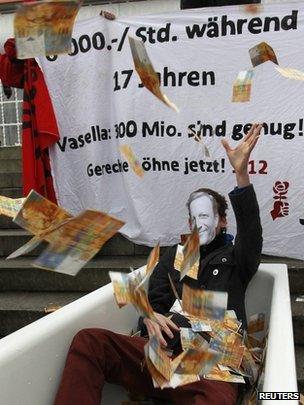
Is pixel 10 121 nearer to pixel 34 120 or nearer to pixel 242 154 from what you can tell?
pixel 34 120

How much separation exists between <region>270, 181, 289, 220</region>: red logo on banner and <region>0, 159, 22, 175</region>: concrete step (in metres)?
2.34

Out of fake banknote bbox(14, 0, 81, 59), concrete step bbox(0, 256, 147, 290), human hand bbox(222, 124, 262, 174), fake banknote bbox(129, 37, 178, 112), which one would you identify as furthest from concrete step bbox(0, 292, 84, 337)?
fake banknote bbox(14, 0, 81, 59)

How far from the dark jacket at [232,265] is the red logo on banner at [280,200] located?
90 centimetres

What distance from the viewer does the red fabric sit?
3150 millimetres

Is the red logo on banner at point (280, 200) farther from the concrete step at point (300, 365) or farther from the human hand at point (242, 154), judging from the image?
the human hand at point (242, 154)

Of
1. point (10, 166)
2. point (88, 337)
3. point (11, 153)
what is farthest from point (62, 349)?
point (11, 153)

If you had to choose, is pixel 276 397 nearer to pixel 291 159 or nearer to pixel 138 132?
pixel 291 159

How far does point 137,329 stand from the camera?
6.88ft

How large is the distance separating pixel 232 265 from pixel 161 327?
427 mm

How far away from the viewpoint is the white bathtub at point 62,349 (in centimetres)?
122

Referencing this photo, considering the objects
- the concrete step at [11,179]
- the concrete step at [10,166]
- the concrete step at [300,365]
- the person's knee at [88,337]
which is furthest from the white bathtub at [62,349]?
the concrete step at [10,166]

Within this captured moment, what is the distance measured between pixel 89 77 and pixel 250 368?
6.88 ft

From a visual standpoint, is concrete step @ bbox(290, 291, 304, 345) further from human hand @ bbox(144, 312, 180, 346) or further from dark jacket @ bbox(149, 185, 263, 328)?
human hand @ bbox(144, 312, 180, 346)

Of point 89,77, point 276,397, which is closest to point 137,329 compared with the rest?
point 276,397
